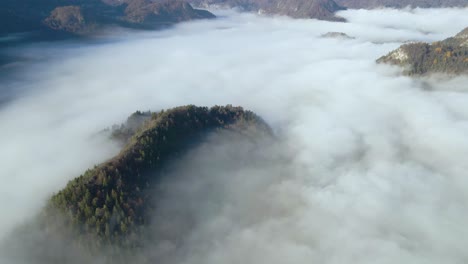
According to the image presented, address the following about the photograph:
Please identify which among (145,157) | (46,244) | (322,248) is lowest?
(322,248)

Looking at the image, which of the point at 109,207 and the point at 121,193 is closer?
the point at 109,207

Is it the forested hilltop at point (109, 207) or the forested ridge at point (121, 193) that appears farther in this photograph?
the forested ridge at point (121, 193)

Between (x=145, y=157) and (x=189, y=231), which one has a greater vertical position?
(x=145, y=157)

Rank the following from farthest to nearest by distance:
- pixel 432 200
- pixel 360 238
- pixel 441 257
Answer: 1. pixel 432 200
2. pixel 360 238
3. pixel 441 257

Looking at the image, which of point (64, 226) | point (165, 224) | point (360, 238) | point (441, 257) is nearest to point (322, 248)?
point (360, 238)

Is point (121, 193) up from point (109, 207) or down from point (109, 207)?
up

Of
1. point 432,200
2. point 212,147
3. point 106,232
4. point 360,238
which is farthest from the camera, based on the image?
point 212,147

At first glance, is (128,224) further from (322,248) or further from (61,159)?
(61,159)

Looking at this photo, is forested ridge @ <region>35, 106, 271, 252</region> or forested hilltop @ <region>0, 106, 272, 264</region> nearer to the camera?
forested hilltop @ <region>0, 106, 272, 264</region>
